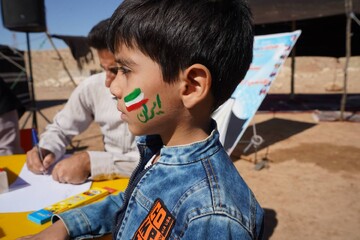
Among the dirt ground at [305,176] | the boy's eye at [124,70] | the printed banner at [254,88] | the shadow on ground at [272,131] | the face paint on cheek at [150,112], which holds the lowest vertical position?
the shadow on ground at [272,131]

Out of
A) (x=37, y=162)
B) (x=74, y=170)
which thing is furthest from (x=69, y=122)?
(x=74, y=170)

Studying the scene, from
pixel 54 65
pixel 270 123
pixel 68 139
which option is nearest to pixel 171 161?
pixel 68 139

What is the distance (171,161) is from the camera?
32.4 inches

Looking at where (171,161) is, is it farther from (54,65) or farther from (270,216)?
(54,65)

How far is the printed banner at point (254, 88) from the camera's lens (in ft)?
10.7

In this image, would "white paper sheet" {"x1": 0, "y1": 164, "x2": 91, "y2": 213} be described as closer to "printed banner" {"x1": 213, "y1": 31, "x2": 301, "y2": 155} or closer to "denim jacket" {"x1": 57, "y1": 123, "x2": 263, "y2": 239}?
"denim jacket" {"x1": 57, "y1": 123, "x2": 263, "y2": 239}

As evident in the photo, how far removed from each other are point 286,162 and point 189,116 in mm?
3722

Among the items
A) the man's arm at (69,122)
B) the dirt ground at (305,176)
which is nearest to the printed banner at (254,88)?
the dirt ground at (305,176)

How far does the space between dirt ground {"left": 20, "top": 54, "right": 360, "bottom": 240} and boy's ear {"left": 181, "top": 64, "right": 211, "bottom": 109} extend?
6.72 ft

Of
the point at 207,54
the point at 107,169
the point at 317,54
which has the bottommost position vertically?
the point at 317,54

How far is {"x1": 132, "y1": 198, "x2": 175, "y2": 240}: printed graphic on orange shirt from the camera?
0.71 metres

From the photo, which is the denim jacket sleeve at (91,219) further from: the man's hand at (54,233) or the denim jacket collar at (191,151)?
the denim jacket collar at (191,151)

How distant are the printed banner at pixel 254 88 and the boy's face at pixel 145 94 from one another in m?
2.07

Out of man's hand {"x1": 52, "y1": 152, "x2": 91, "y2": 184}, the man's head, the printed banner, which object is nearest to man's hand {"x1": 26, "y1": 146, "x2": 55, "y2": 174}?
man's hand {"x1": 52, "y1": 152, "x2": 91, "y2": 184}
